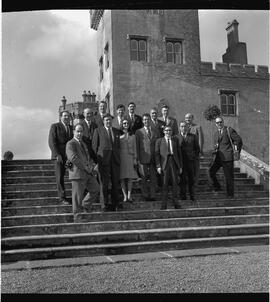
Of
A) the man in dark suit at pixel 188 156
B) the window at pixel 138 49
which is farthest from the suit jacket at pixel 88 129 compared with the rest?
A: the window at pixel 138 49

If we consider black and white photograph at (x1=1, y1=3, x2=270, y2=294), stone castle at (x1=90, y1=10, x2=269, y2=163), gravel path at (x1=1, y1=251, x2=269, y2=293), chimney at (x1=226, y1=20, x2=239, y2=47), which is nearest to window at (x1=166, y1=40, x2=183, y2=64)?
stone castle at (x1=90, y1=10, x2=269, y2=163)

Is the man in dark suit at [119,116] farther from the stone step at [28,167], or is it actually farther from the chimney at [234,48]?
the chimney at [234,48]

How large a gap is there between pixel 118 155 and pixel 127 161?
0.27 metres

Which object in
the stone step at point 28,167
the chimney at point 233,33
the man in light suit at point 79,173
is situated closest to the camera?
the man in light suit at point 79,173

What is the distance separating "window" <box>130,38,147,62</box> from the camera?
74.2ft

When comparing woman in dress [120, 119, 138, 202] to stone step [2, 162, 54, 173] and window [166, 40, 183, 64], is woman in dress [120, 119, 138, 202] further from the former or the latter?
window [166, 40, 183, 64]

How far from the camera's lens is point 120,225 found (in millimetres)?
7715

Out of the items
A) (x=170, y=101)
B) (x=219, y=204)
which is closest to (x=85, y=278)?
(x=219, y=204)

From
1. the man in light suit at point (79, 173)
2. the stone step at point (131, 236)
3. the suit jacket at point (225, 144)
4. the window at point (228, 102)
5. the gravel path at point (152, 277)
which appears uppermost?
the window at point (228, 102)

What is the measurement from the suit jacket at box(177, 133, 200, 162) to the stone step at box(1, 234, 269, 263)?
8.16 feet

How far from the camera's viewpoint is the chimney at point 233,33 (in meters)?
28.2

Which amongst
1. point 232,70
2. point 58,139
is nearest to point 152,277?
point 58,139

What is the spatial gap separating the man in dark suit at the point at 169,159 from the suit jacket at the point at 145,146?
0.24 m

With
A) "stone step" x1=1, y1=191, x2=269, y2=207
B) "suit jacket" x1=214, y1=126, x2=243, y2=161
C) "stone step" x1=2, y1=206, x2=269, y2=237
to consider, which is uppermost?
"suit jacket" x1=214, y1=126, x2=243, y2=161
